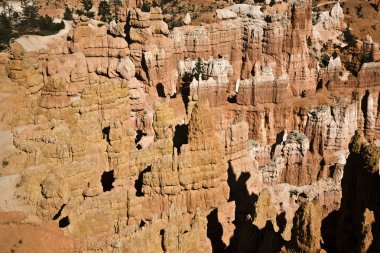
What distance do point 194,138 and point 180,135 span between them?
10.6 feet

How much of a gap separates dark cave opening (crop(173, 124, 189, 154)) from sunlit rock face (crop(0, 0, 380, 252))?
0.07 meters

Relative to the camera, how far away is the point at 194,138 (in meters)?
24.2

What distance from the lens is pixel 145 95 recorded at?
1634 inches

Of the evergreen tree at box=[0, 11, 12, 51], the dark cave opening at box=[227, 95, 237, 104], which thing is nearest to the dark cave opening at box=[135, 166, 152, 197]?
the dark cave opening at box=[227, 95, 237, 104]

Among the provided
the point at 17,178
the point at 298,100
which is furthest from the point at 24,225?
the point at 298,100

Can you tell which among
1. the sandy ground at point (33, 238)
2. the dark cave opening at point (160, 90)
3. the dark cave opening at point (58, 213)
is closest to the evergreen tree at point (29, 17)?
the dark cave opening at point (160, 90)

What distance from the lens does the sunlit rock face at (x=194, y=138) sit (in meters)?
21.2

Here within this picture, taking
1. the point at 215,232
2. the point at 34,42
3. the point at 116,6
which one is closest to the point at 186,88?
the point at 215,232

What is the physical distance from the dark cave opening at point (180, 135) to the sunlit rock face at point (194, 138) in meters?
0.07

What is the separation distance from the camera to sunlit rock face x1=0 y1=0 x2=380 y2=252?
21.2m

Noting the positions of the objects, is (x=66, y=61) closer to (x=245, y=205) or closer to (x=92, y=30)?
A: (x=92, y=30)

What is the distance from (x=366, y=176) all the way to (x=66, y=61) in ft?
82.1

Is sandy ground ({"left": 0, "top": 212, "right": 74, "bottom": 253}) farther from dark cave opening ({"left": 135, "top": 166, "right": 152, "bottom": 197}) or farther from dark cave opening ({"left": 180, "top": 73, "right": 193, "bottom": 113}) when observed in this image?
dark cave opening ({"left": 180, "top": 73, "right": 193, "bottom": 113})

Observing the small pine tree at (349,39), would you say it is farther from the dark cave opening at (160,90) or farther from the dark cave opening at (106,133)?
the dark cave opening at (106,133)
